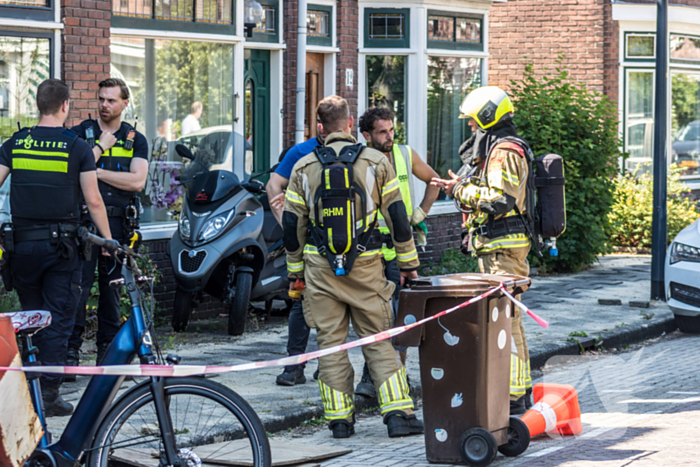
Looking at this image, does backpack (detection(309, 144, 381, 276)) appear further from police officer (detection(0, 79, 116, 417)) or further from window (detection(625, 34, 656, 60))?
window (detection(625, 34, 656, 60))

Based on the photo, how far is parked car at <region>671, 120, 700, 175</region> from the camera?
1822cm

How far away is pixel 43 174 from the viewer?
588 cm

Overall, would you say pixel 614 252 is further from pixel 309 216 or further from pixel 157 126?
pixel 309 216

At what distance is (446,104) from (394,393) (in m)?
7.96

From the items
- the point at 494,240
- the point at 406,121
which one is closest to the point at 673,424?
the point at 494,240

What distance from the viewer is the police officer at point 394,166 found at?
6645mm

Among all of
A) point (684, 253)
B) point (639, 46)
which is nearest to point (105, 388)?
point (684, 253)

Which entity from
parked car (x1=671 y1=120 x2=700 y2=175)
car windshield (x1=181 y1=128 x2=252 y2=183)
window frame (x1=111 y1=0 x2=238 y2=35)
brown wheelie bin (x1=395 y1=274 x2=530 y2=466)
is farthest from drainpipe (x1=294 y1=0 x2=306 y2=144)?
parked car (x1=671 y1=120 x2=700 y2=175)

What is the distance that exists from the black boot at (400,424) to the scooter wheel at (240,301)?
8.89 feet

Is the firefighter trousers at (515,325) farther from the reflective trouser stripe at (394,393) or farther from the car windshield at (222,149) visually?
the car windshield at (222,149)

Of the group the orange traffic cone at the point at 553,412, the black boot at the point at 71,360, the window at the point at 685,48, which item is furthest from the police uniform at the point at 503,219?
the window at the point at 685,48

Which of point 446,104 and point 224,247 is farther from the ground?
point 446,104

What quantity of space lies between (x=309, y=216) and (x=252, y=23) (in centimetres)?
486

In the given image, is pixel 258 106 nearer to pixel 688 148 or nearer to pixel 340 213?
pixel 340 213
